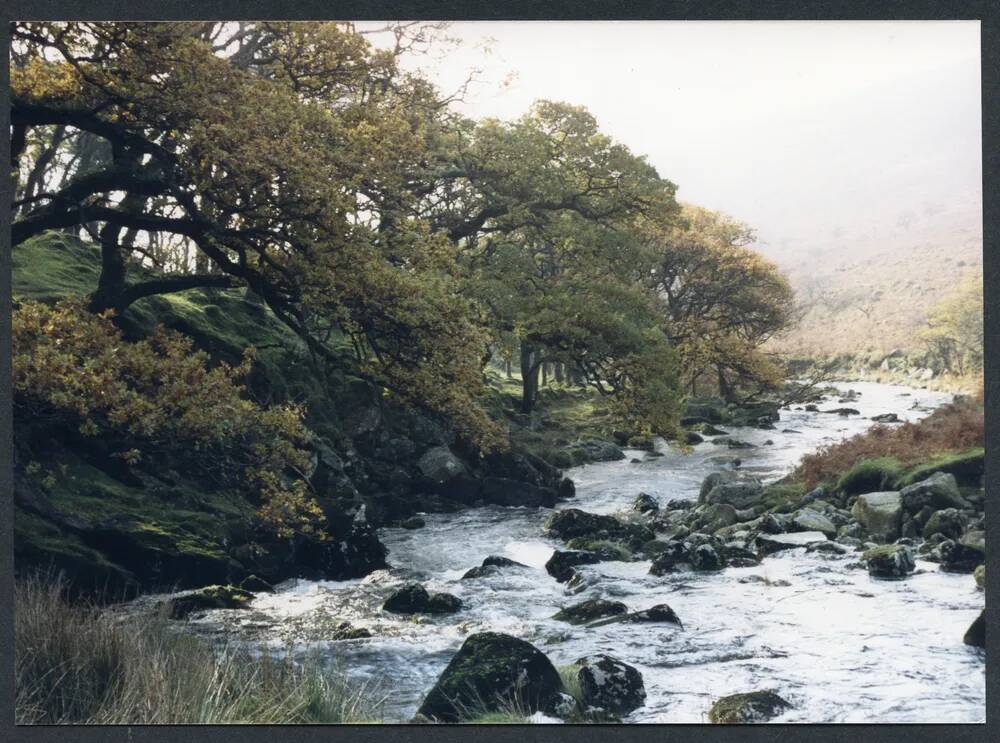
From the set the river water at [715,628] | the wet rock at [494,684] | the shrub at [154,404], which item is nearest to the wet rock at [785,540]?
the river water at [715,628]

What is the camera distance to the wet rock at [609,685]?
4812 millimetres

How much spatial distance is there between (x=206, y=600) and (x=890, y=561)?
15.7 feet

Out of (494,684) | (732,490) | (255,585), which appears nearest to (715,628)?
(494,684)

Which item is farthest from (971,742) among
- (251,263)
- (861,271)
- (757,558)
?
(251,263)

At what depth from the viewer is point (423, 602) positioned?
5.88 metres

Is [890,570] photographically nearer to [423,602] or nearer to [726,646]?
[726,646]

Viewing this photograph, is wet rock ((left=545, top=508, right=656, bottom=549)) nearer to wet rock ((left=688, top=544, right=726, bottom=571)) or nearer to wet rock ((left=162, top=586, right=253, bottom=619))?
wet rock ((left=688, top=544, right=726, bottom=571))

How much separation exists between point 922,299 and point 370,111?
4.39 meters

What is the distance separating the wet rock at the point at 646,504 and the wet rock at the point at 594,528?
0.25 m

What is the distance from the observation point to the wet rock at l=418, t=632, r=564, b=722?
4.78 metres

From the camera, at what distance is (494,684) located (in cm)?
484
